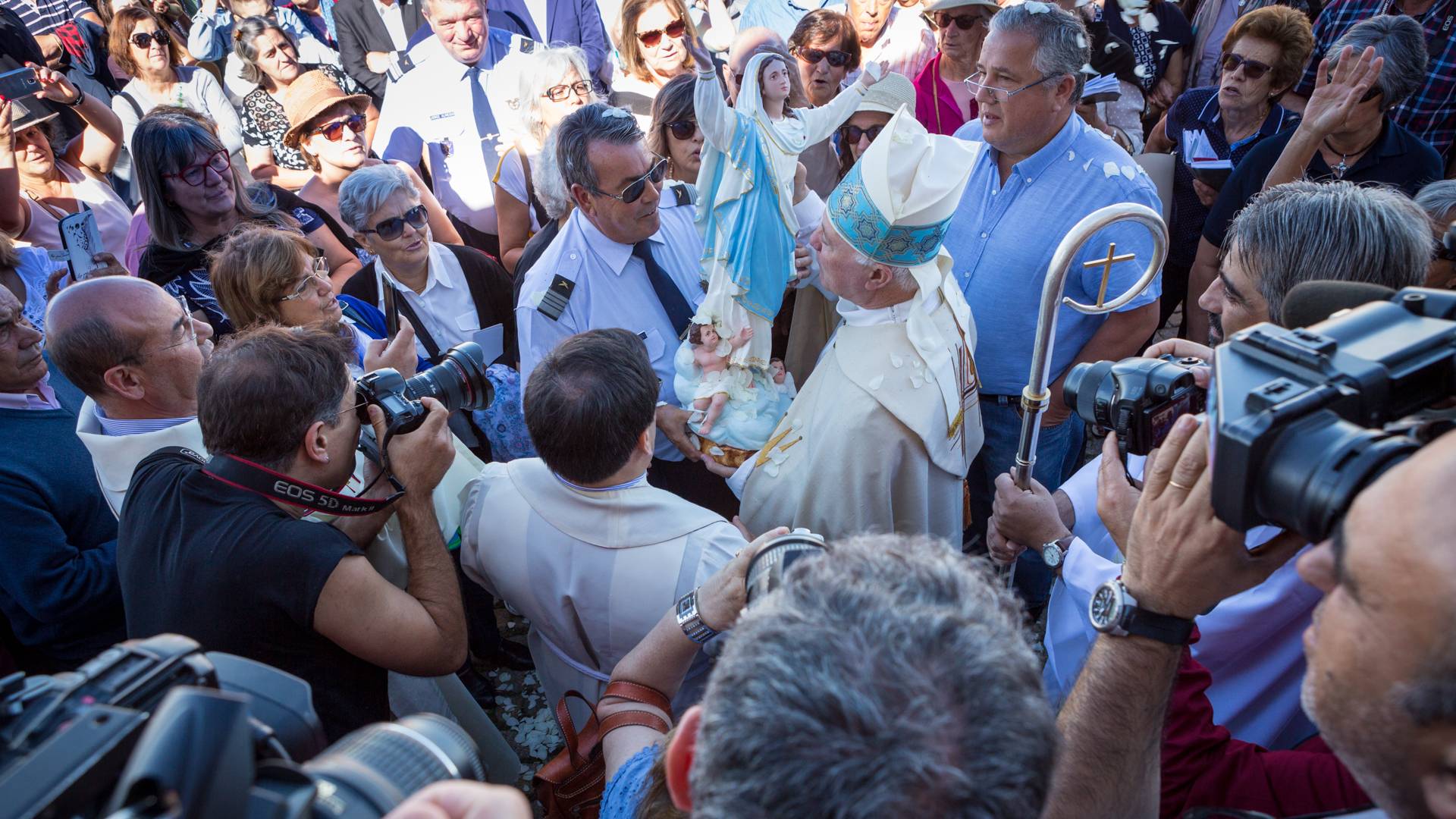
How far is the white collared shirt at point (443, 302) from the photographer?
3.49 meters

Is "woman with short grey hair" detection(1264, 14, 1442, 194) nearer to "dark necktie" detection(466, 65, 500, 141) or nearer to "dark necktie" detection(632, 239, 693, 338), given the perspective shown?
"dark necktie" detection(632, 239, 693, 338)

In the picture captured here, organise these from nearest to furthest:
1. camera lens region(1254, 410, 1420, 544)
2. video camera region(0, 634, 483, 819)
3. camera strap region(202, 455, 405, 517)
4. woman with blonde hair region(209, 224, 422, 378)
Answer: video camera region(0, 634, 483, 819)
camera lens region(1254, 410, 1420, 544)
camera strap region(202, 455, 405, 517)
woman with blonde hair region(209, 224, 422, 378)

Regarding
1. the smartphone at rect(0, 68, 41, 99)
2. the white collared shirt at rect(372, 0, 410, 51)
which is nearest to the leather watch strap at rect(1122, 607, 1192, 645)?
the smartphone at rect(0, 68, 41, 99)

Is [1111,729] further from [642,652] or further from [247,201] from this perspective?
[247,201]

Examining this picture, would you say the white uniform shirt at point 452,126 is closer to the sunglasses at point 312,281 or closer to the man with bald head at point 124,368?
the sunglasses at point 312,281

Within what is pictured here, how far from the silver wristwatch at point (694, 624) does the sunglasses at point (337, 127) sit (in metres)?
3.86

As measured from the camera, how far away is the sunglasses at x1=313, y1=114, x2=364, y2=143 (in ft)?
14.8

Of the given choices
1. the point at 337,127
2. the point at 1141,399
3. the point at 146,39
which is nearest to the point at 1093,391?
the point at 1141,399

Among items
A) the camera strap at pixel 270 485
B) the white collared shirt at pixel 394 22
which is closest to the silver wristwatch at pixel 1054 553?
the camera strap at pixel 270 485

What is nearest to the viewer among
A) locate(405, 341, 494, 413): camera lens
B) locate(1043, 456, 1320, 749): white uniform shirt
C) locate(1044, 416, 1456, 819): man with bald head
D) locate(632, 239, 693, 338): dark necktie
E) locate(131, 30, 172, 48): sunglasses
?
locate(1044, 416, 1456, 819): man with bald head

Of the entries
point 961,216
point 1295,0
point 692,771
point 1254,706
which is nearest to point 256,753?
point 692,771

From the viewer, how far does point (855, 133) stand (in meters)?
4.40

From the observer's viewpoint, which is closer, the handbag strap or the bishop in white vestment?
the handbag strap

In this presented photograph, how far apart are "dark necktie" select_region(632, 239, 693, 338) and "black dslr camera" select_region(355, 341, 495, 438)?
0.88 metres
